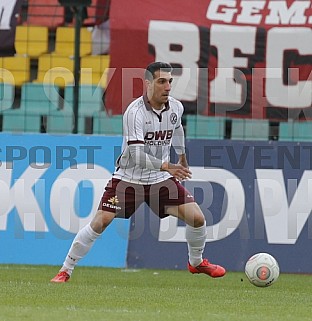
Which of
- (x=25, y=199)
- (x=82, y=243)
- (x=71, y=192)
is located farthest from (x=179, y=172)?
(x=25, y=199)

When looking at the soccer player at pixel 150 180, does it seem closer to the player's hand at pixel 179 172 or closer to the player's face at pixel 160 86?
the player's face at pixel 160 86

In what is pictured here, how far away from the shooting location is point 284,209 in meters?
13.0

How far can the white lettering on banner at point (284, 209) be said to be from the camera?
13.0 meters

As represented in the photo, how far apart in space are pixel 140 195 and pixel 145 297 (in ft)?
5.42

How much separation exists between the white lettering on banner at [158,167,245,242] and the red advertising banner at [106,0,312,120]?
1526 millimetres

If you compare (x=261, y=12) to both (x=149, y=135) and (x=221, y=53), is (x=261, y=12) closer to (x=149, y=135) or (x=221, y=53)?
(x=221, y=53)

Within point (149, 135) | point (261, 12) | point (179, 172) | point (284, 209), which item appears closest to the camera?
point (179, 172)

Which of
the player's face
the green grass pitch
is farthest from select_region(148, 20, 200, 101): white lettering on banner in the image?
the player's face

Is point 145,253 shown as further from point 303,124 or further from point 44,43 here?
point 44,43

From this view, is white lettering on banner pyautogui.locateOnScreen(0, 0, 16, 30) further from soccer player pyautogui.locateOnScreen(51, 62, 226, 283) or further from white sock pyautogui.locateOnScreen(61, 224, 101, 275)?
white sock pyautogui.locateOnScreen(61, 224, 101, 275)

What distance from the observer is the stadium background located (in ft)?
42.7

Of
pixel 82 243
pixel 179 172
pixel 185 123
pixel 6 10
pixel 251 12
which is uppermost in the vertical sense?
pixel 251 12

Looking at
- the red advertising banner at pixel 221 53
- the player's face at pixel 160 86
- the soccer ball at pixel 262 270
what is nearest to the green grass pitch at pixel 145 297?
the soccer ball at pixel 262 270

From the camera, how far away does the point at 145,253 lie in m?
13.0
